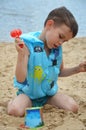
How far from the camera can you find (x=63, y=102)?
2.97m

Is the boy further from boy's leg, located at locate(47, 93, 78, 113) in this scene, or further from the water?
the water

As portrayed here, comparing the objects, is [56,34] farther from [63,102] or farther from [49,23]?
[63,102]

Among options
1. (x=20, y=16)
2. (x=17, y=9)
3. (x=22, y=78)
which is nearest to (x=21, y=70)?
(x=22, y=78)

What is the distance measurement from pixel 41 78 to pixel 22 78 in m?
0.21

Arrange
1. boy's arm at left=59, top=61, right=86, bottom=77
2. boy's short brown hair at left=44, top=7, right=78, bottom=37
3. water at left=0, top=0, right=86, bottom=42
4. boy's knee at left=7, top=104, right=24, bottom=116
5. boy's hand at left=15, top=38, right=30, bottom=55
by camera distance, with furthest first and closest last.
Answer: water at left=0, top=0, right=86, bottom=42 < boy's arm at left=59, top=61, right=86, bottom=77 < boy's knee at left=7, top=104, right=24, bottom=116 < boy's short brown hair at left=44, top=7, right=78, bottom=37 < boy's hand at left=15, top=38, right=30, bottom=55

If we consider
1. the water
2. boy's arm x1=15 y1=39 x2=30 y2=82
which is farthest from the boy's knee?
the water

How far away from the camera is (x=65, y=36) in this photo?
2.70 metres

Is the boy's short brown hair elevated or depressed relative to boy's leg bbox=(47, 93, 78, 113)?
elevated

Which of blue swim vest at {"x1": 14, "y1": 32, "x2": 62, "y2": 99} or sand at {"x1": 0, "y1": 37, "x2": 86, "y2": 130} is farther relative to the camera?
blue swim vest at {"x1": 14, "y1": 32, "x2": 62, "y2": 99}

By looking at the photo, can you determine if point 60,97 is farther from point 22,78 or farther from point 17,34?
point 17,34

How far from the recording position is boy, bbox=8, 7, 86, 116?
270cm

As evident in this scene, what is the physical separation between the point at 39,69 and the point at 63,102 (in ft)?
1.15

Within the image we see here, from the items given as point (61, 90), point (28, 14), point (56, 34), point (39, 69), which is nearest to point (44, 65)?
point (39, 69)

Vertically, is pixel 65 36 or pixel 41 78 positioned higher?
pixel 65 36
